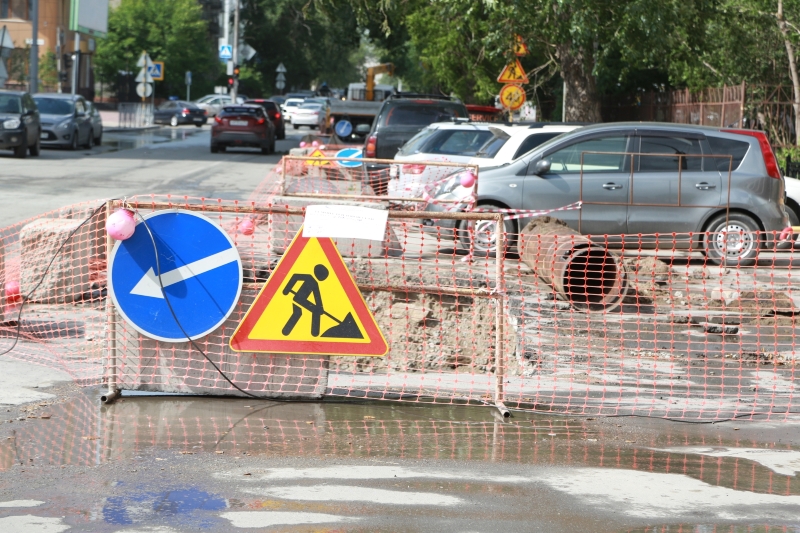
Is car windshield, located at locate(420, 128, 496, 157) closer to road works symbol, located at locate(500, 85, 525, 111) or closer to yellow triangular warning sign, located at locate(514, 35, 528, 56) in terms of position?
yellow triangular warning sign, located at locate(514, 35, 528, 56)

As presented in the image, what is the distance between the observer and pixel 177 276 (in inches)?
269

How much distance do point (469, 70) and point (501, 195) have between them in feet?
72.3

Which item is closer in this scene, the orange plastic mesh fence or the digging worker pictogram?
the digging worker pictogram

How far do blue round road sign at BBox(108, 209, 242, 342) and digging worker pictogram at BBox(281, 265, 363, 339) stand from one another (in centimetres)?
36

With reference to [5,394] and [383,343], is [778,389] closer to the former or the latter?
[383,343]

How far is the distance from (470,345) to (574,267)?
2.89 metres

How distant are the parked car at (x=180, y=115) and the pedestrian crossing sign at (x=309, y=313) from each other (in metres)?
51.2

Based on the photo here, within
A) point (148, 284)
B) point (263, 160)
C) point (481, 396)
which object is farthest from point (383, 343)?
point (263, 160)

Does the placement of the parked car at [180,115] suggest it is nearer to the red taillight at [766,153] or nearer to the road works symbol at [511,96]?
the road works symbol at [511,96]

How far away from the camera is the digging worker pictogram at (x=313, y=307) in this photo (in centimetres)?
681

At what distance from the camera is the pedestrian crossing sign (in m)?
6.81

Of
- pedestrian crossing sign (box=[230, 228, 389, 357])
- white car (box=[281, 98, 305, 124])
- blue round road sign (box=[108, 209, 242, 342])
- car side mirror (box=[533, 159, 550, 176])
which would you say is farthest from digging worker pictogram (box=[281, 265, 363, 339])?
white car (box=[281, 98, 305, 124])

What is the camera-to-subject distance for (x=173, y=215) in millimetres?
6773

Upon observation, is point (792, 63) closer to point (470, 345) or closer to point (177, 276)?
point (470, 345)
